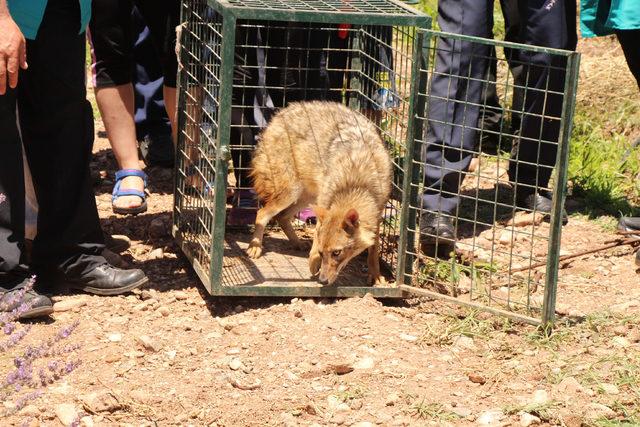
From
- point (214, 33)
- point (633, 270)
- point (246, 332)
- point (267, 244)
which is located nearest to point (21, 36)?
point (214, 33)

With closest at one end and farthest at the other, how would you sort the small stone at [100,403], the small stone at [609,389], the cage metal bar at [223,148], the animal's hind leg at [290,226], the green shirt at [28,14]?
1. the small stone at [100,403]
2. the small stone at [609,389]
3. the green shirt at [28,14]
4. the cage metal bar at [223,148]
5. the animal's hind leg at [290,226]

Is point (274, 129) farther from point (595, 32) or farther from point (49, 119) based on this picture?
point (595, 32)

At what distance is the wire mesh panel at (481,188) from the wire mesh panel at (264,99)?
0.58 feet

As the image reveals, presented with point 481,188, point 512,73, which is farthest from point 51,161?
point 512,73

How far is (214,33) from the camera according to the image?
18.9 feet

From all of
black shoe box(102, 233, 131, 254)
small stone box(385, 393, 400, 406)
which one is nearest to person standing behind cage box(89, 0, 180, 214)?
black shoe box(102, 233, 131, 254)

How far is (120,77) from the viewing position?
21.9ft

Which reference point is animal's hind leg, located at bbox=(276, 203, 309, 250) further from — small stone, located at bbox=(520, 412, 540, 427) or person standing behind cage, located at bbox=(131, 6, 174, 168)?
small stone, located at bbox=(520, 412, 540, 427)

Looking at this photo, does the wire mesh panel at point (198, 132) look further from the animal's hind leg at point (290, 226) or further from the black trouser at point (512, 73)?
the black trouser at point (512, 73)

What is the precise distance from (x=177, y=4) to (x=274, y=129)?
110 cm

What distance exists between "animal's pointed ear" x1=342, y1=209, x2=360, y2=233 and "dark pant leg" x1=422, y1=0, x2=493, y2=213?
683 mm

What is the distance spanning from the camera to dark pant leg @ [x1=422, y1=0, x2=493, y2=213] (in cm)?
641

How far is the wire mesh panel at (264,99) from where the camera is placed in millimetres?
5469

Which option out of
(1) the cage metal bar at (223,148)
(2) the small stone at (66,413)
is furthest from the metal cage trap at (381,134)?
(2) the small stone at (66,413)
